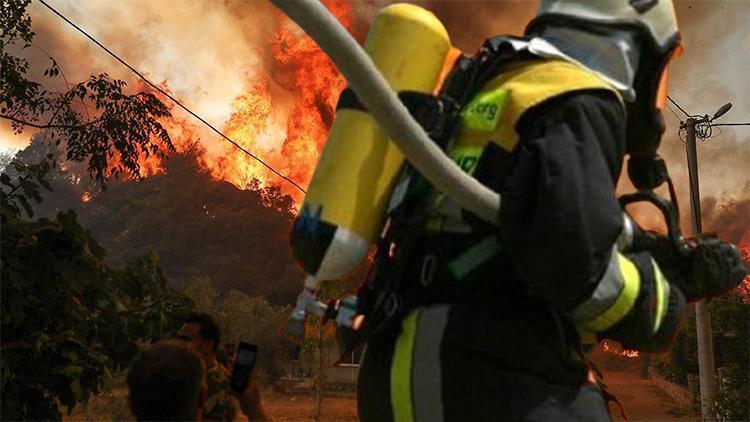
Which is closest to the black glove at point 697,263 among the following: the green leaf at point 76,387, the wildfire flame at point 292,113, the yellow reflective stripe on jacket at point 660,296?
the yellow reflective stripe on jacket at point 660,296

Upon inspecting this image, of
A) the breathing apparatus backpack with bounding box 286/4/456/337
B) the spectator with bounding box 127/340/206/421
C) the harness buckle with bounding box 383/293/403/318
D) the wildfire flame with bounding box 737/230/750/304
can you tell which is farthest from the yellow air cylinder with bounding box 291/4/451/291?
the spectator with bounding box 127/340/206/421

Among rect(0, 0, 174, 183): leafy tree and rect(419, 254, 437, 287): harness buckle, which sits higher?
rect(0, 0, 174, 183): leafy tree

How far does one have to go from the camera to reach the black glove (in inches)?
59.2

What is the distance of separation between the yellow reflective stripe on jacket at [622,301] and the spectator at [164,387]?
156cm

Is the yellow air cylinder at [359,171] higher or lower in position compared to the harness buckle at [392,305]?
higher

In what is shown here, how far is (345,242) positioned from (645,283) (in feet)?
2.17

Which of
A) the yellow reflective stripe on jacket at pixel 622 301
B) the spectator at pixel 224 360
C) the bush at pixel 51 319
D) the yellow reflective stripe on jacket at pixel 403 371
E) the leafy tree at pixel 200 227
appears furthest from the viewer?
the leafy tree at pixel 200 227

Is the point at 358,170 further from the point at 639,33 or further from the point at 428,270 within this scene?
the point at 639,33

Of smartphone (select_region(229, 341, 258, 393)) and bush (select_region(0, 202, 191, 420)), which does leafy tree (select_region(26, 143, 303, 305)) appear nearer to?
bush (select_region(0, 202, 191, 420))

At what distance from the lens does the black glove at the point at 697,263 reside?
1505 mm

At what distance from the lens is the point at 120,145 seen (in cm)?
758

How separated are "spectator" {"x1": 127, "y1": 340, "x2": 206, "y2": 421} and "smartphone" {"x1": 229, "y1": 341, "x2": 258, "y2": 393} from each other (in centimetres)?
31

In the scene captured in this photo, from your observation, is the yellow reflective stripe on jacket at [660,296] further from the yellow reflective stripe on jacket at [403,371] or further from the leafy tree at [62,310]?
the leafy tree at [62,310]

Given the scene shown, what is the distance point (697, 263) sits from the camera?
151cm
